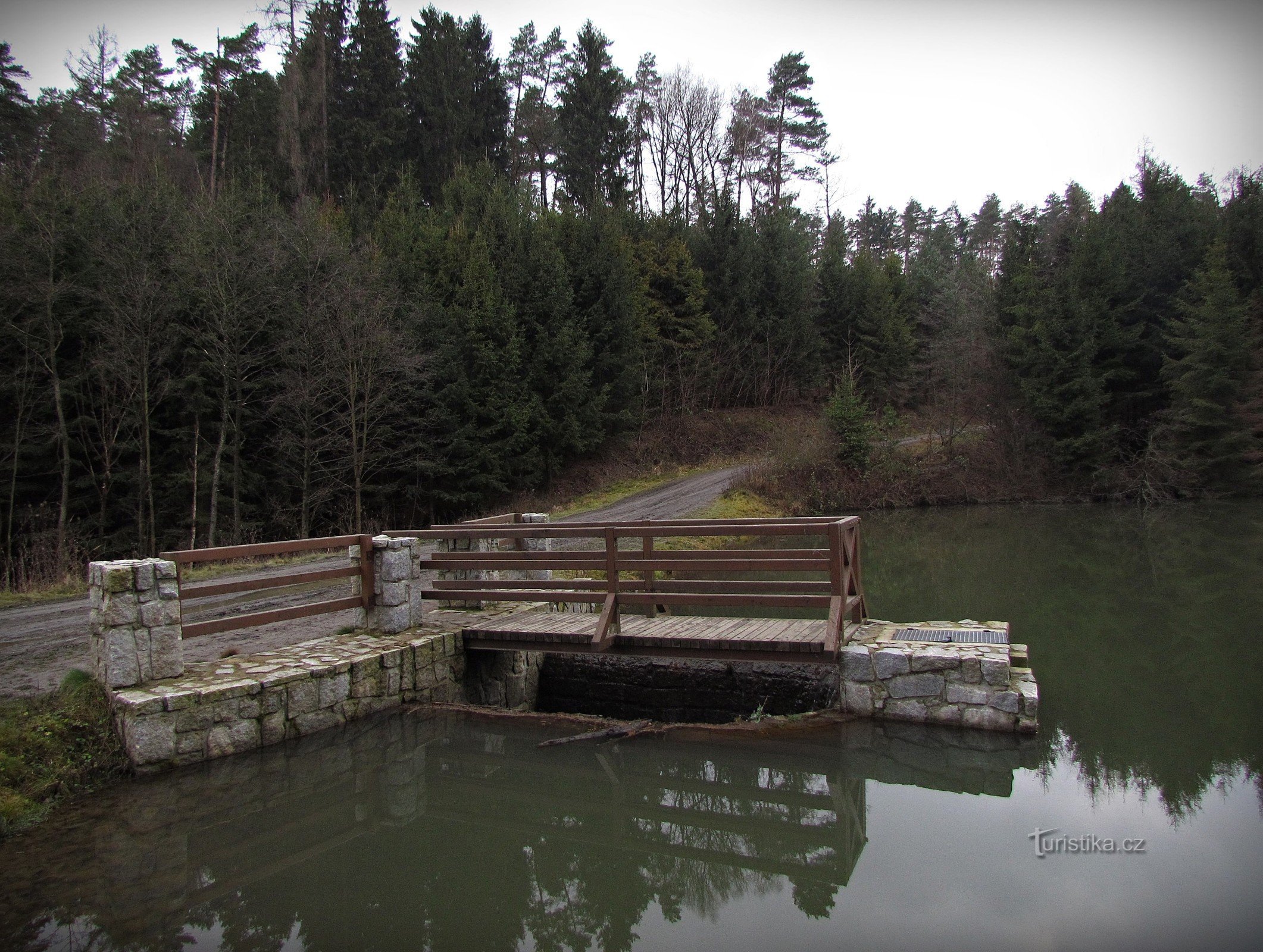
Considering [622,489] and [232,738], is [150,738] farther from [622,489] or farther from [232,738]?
[622,489]

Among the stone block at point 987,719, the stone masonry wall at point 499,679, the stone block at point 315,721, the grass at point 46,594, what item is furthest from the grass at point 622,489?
the stone block at point 987,719

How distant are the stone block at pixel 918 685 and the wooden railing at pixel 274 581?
5121 mm

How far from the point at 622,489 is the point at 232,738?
18.2 meters

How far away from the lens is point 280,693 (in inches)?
257

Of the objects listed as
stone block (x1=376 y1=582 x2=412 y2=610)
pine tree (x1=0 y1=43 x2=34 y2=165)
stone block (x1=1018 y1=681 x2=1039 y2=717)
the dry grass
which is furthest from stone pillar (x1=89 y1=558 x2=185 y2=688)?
pine tree (x1=0 y1=43 x2=34 y2=165)

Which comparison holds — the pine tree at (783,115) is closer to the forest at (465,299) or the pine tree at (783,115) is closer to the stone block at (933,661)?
the forest at (465,299)

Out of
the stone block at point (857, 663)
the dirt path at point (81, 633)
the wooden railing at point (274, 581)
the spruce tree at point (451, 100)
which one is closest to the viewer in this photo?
the wooden railing at point (274, 581)

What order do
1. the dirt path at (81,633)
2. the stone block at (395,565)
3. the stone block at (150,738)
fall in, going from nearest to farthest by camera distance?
the stone block at (150,738) < the dirt path at (81,633) < the stone block at (395,565)

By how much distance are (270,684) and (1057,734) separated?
658cm

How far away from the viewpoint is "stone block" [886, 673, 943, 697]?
6566 millimetres

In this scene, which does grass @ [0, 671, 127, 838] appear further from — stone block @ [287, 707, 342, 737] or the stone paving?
stone block @ [287, 707, 342, 737]

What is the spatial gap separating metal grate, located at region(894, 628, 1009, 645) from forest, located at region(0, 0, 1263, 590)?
12352 mm

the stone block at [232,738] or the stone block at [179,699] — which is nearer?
the stone block at [179,699]

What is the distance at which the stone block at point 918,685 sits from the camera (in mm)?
6566
